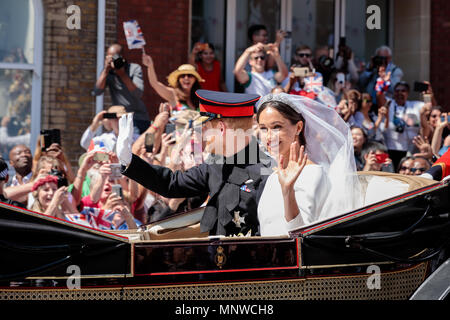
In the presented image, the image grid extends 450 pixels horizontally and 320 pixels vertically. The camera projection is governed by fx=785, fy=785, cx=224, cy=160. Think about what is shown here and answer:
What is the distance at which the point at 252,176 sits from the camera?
4.54 metres

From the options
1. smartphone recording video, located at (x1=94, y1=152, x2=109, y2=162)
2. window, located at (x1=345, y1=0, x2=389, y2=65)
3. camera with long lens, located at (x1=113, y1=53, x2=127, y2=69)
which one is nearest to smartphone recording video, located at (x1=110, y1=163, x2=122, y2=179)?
smartphone recording video, located at (x1=94, y1=152, x2=109, y2=162)

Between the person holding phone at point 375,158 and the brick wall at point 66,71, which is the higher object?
the brick wall at point 66,71

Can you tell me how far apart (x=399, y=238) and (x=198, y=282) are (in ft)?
3.42

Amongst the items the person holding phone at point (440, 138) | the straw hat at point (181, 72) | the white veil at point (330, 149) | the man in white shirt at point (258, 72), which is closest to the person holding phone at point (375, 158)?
the person holding phone at point (440, 138)

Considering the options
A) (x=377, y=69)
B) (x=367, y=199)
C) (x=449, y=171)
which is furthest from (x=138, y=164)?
(x=377, y=69)

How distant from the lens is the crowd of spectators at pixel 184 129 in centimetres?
600

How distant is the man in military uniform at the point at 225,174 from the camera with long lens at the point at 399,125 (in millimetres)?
4864

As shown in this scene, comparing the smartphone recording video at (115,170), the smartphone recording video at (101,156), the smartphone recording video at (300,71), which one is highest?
the smartphone recording video at (300,71)

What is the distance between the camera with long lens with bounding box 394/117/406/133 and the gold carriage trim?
527cm

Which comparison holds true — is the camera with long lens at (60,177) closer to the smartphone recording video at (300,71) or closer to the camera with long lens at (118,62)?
the camera with long lens at (118,62)

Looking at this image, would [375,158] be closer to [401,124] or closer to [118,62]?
[401,124]

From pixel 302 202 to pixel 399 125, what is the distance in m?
5.33

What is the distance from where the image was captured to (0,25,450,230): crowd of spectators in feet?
19.7

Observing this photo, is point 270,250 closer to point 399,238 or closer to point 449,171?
point 399,238
